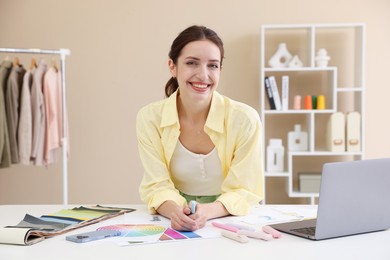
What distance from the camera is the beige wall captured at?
4031mm

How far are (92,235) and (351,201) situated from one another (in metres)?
0.70

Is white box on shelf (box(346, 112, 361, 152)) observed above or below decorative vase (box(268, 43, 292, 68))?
below

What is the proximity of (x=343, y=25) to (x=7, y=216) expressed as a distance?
9.07ft

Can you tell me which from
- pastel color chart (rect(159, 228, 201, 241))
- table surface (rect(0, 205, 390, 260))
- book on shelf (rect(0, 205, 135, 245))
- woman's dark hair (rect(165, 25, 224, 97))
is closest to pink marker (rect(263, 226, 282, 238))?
table surface (rect(0, 205, 390, 260))

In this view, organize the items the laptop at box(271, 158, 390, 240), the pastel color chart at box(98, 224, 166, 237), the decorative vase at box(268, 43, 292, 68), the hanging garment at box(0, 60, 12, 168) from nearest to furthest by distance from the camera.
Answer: the laptop at box(271, 158, 390, 240)
the pastel color chart at box(98, 224, 166, 237)
the hanging garment at box(0, 60, 12, 168)
the decorative vase at box(268, 43, 292, 68)

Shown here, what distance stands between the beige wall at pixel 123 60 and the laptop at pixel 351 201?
8.51ft

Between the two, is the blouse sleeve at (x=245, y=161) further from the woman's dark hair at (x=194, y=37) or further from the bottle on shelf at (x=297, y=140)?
the bottle on shelf at (x=297, y=140)

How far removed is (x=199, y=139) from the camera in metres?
2.06

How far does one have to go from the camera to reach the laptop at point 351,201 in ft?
4.56

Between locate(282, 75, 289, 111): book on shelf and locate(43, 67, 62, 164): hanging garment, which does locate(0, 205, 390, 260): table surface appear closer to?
locate(43, 67, 62, 164): hanging garment

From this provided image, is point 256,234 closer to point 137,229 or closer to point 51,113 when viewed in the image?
point 137,229

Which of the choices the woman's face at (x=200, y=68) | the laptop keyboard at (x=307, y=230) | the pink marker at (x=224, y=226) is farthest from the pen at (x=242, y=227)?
the woman's face at (x=200, y=68)

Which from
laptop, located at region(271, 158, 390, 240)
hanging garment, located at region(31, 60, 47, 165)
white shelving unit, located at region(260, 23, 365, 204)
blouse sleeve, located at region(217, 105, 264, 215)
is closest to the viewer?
laptop, located at region(271, 158, 390, 240)

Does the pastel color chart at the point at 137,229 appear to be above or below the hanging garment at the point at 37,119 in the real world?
below
